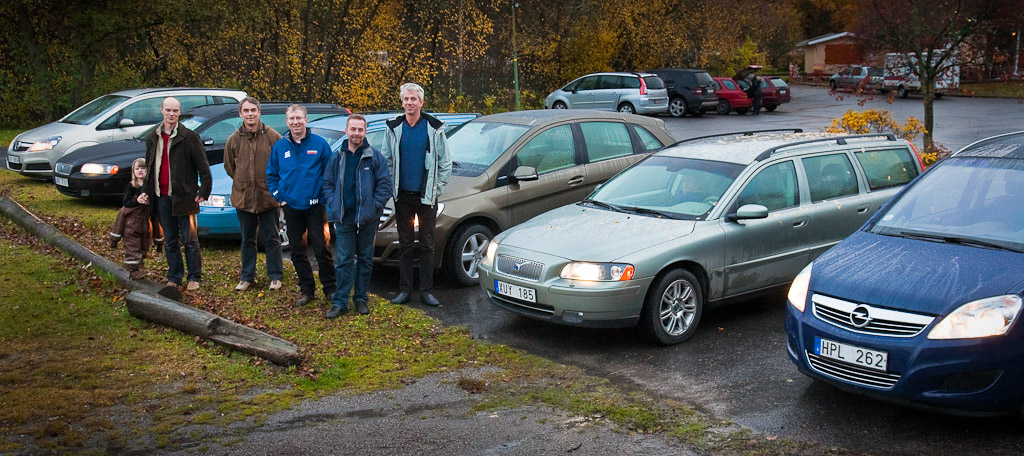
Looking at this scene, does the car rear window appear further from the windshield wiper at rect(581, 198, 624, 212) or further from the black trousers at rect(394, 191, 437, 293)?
the black trousers at rect(394, 191, 437, 293)

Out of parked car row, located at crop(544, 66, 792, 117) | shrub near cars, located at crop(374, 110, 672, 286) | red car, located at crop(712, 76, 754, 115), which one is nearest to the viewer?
shrub near cars, located at crop(374, 110, 672, 286)

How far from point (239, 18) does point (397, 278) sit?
1858 cm

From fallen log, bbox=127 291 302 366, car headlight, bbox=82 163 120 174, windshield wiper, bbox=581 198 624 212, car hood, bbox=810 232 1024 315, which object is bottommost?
fallen log, bbox=127 291 302 366

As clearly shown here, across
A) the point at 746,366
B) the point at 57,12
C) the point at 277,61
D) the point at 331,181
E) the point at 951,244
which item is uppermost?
the point at 57,12

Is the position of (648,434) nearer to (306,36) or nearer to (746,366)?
(746,366)

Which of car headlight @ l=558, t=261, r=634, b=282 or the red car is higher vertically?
the red car

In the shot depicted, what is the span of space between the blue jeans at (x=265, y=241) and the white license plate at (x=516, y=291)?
7.81ft

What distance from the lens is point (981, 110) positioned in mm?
32406

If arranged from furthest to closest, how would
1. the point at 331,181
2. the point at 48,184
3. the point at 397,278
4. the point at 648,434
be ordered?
the point at 48,184 < the point at 397,278 < the point at 331,181 < the point at 648,434

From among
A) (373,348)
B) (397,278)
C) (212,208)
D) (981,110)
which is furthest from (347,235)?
(981,110)

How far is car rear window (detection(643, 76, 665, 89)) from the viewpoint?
99.2ft

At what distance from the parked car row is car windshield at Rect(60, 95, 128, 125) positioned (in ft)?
56.6

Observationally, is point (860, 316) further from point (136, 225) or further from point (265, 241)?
point (136, 225)

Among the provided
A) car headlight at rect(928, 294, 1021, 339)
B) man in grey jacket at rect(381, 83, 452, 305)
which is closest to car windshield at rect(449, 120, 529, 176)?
man in grey jacket at rect(381, 83, 452, 305)
